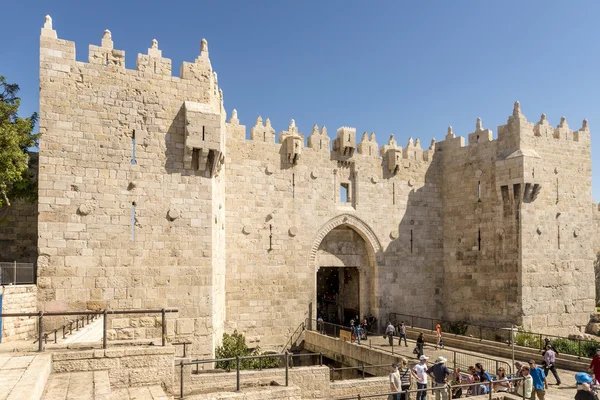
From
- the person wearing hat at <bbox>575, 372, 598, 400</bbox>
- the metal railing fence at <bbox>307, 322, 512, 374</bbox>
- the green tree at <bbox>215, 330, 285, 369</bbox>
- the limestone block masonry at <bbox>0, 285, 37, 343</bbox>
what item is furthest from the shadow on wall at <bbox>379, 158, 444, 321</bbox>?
the limestone block masonry at <bbox>0, 285, 37, 343</bbox>

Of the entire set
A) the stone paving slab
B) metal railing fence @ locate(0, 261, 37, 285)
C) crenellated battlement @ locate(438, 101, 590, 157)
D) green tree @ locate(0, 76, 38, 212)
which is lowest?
the stone paving slab

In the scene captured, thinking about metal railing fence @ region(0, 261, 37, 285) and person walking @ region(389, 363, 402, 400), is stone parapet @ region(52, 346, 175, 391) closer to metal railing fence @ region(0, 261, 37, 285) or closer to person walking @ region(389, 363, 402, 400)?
metal railing fence @ region(0, 261, 37, 285)

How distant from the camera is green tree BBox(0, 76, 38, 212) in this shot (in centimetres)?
1297

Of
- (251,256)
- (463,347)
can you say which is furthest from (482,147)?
(251,256)

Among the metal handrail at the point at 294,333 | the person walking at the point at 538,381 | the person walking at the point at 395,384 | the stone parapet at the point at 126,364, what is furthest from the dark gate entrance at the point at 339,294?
the stone parapet at the point at 126,364

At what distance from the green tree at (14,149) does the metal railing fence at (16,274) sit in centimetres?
229

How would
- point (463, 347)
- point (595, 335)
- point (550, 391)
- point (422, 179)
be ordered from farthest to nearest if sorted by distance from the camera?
point (422, 179) < point (595, 335) < point (463, 347) < point (550, 391)

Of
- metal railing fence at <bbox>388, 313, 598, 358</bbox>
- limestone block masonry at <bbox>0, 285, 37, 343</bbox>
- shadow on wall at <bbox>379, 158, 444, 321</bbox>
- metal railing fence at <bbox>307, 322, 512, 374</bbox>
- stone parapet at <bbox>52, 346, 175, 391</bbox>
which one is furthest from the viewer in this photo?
shadow on wall at <bbox>379, 158, 444, 321</bbox>

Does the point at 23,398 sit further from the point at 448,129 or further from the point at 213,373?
the point at 448,129

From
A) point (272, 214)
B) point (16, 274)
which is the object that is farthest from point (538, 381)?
point (16, 274)

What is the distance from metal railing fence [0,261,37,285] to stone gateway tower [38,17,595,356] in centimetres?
57

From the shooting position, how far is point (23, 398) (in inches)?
250

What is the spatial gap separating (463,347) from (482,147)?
933cm

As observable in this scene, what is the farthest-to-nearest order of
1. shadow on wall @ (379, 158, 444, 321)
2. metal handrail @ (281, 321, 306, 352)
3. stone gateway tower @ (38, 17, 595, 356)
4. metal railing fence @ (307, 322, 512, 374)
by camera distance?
1. shadow on wall @ (379, 158, 444, 321)
2. metal handrail @ (281, 321, 306, 352)
3. metal railing fence @ (307, 322, 512, 374)
4. stone gateway tower @ (38, 17, 595, 356)
